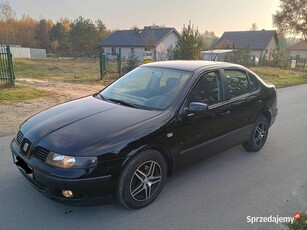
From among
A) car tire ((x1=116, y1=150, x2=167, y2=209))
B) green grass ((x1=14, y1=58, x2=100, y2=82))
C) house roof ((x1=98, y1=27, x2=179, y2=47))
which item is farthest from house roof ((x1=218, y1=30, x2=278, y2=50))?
car tire ((x1=116, y1=150, x2=167, y2=209))

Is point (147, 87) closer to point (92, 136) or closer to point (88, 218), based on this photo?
point (92, 136)

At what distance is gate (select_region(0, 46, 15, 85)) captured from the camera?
9.95 m

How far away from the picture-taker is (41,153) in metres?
2.77

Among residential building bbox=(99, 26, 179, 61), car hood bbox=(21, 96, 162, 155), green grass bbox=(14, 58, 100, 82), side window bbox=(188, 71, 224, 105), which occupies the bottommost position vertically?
green grass bbox=(14, 58, 100, 82)

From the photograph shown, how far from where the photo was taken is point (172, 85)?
3.70 m

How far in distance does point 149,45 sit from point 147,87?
3741 centimetres

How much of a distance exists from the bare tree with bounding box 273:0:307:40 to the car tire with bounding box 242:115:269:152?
37.8 meters

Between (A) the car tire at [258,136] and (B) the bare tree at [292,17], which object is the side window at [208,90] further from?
(B) the bare tree at [292,17]

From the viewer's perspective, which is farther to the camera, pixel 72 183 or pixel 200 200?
pixel 200 200

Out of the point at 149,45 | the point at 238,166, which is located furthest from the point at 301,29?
the point at 238,166

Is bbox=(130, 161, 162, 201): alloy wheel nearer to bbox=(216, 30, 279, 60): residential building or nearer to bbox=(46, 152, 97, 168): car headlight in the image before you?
bbox=(46, 152, 97, 168): car headlight

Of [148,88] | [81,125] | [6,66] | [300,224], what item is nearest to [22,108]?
[6,66]

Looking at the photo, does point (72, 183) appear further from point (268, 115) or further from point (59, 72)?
point (59, 72)

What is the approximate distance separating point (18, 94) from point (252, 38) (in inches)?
1938
